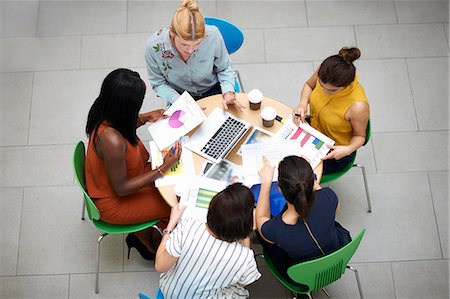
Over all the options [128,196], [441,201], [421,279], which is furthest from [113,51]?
[421,279]

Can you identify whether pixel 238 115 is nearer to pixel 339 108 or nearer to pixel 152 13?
pixel 339 108

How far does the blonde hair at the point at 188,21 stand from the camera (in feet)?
8.65

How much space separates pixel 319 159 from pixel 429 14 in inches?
79.6

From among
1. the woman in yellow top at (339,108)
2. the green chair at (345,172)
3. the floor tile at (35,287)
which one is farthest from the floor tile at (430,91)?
the floor tile at (35,287)

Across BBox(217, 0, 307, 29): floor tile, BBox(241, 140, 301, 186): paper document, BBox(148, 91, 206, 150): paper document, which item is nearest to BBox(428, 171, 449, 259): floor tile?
BBox(241, 140, 301, 186): paper document

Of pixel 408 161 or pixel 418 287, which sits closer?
pixel 418 287

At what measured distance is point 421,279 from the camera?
3182 millimetres

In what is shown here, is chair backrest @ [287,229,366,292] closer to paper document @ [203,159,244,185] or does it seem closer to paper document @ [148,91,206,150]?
paper document @ [203,159,244,185]

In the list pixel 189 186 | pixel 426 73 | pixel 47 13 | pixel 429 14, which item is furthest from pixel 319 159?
pixel 47 13

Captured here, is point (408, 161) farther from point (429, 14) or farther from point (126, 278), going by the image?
point (126, 278)

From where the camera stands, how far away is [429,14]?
4.07m

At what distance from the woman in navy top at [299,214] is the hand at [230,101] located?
438mm

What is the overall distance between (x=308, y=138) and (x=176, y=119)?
2.22 feet

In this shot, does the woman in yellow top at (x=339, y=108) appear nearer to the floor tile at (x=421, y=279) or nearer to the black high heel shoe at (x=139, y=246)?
the floor tile at (x=421, y=279)
